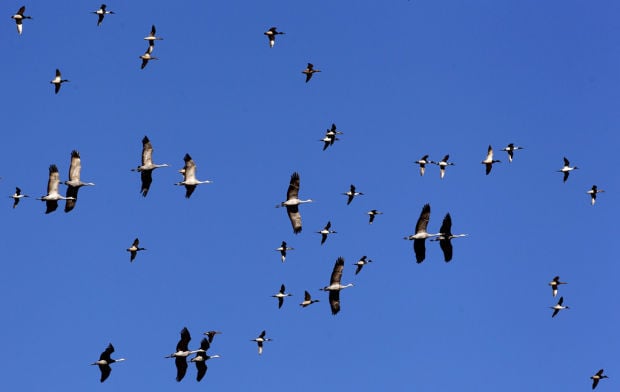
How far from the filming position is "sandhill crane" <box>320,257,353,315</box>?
8369cm

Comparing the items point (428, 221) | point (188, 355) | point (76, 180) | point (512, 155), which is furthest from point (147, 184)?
point (512, 155)

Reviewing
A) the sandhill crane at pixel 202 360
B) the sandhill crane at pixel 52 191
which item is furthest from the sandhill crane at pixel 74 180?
the sandhill crane at pixel 202 360

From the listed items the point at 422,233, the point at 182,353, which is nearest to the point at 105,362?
the point at 182,353

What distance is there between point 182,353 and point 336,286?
32.3ft

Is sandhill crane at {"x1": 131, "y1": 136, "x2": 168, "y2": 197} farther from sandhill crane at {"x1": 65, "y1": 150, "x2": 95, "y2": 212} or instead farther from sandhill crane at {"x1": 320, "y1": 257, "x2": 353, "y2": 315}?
sandhill crane at {"x1": 320, "y1": 257, "x2": 353, "y2": 315}

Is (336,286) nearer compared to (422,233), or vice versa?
(422,233)

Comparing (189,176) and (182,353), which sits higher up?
(189,176)

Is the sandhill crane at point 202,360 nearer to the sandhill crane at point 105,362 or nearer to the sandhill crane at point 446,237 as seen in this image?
the sandhill crane at point 105,362

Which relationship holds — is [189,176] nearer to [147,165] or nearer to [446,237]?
[147,165]

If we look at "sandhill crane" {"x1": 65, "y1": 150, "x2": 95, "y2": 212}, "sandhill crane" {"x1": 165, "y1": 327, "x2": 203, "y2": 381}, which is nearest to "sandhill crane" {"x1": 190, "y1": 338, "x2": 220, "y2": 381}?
"sandhill crane" {"x1": 165, "y1": 327, "x2": 203, "y2": 381}

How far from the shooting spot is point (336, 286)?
83.8 m

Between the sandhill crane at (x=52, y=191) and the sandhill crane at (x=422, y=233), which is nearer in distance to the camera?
the sandhill crane at (x=422, y=233)

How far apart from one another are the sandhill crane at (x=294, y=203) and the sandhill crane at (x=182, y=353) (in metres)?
8.34

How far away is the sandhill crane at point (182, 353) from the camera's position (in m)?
79.9
